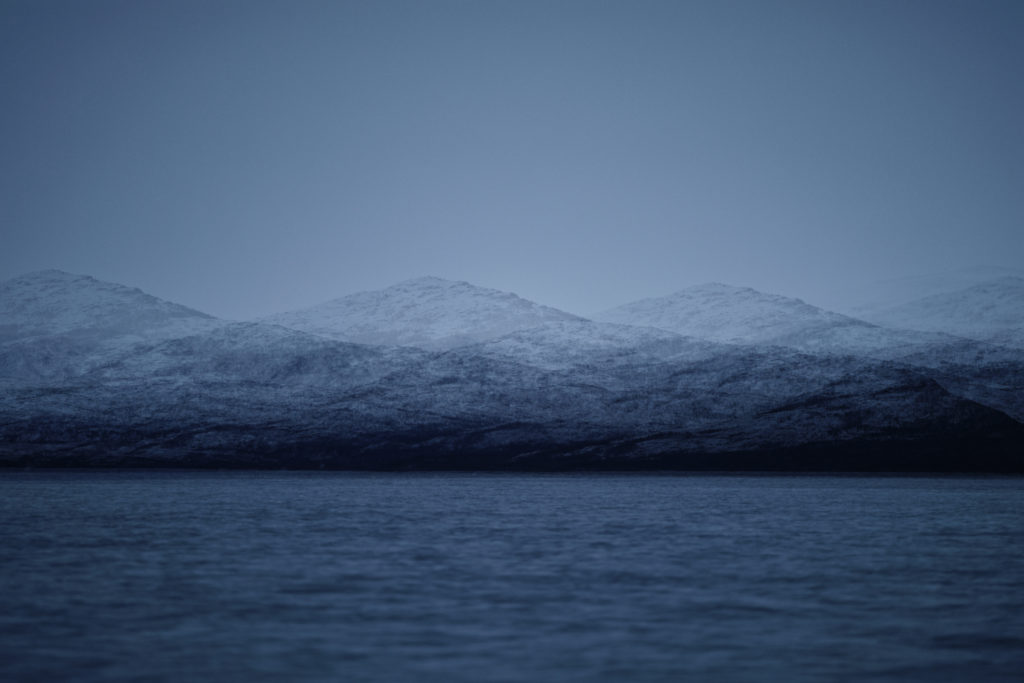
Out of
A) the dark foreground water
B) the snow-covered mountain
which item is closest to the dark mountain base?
the snow-covered mountain

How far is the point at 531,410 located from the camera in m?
153

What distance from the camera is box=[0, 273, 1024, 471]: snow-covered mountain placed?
442ft

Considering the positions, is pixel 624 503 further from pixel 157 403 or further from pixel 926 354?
pixel 926 354

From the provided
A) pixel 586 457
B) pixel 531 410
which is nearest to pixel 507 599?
pixel 586 457

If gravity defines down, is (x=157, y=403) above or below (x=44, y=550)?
above

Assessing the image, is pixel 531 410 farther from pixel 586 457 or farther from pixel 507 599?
pixel 507 599

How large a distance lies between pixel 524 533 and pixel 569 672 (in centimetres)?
2195

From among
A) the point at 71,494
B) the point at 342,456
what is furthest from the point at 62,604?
the point at 342,456

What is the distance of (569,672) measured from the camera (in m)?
14.2

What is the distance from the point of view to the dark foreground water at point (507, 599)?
48.4 feet

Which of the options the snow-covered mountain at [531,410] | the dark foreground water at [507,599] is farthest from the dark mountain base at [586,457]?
the dark foreground water at [507,599]

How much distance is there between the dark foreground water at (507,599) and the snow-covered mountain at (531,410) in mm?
95692

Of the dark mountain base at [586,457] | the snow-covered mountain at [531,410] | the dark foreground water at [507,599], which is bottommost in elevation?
the dark foreground water at [507,599]

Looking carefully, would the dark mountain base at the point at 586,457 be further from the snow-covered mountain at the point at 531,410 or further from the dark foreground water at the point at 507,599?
the dark foreground water at the point at 507,599
